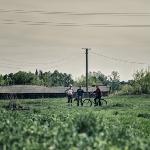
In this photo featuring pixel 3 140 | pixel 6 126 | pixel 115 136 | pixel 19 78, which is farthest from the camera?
pixel 19 78

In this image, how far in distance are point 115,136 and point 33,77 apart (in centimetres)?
12837

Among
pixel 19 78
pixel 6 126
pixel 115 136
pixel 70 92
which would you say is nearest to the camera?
pixel 115 136

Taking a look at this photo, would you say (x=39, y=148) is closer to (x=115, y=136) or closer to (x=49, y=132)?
(x=49, y=132)

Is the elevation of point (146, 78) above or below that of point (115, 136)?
above

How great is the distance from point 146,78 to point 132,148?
84.5 m

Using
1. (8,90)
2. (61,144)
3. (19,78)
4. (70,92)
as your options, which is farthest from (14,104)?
(19,78)

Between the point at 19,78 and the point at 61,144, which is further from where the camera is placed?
the point at 19,78

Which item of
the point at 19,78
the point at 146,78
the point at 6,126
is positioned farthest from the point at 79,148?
the point at 19,78

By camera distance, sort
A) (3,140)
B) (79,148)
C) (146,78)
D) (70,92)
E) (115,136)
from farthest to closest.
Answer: (146,78) < (70,92) < (115,136) < (3,140) < (79,148)

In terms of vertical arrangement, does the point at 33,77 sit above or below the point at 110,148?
above

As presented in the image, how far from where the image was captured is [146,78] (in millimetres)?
88750

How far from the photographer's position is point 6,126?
307 inches

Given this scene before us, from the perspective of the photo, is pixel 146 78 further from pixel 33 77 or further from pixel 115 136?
pixel 115 136

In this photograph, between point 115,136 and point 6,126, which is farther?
point 6,126
